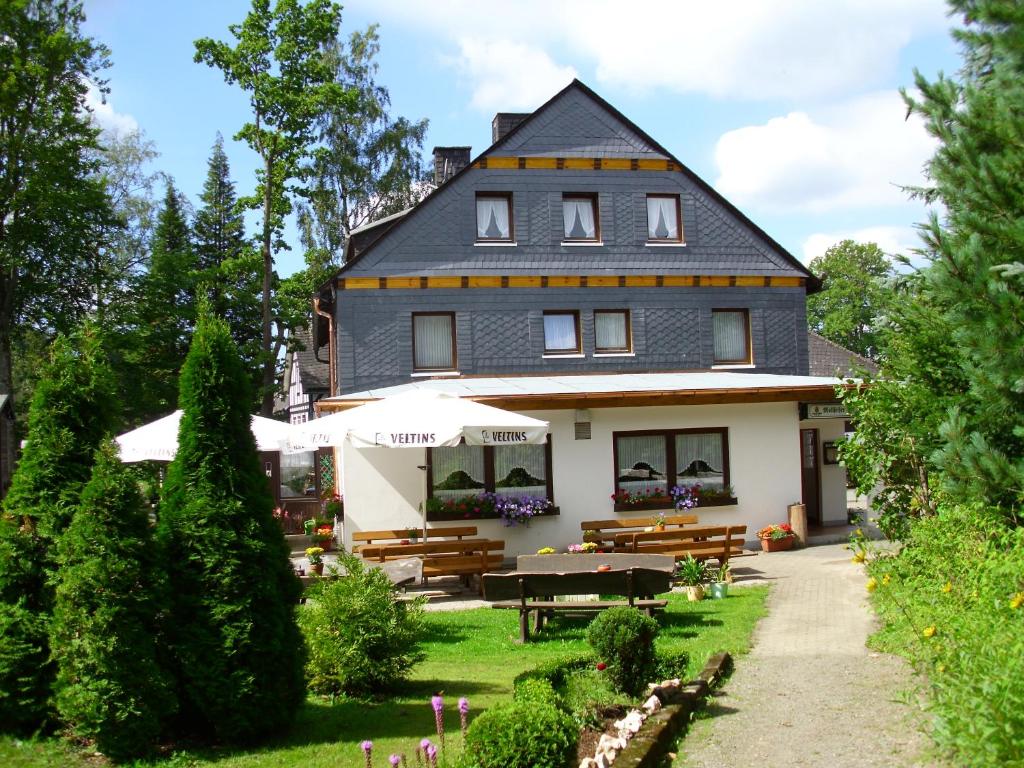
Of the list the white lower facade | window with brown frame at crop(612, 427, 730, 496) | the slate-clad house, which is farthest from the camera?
window with brown frame at crop(612, 427, 730, 496)

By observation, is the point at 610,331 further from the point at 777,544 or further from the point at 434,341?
the point at 777,544

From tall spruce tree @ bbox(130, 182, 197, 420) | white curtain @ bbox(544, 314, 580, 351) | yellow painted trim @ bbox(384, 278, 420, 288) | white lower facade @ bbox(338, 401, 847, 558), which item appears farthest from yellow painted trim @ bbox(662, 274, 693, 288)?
tall spruce tree @ bbox(130, 182, 197, 420)

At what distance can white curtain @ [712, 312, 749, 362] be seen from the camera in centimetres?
2372

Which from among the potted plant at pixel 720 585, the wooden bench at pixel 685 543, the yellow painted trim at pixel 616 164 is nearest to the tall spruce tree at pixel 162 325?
the yellow painted trim at pixel 616 164

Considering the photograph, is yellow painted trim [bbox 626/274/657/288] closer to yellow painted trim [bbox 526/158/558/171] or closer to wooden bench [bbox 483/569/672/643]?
yellow painted trim [bbox 526/158/558/171]

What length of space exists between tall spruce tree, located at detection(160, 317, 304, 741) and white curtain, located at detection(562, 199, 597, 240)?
16.6 meters

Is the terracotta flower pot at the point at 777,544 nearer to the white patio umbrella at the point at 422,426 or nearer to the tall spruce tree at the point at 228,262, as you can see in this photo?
the white patio umbrella at the point at 422,426

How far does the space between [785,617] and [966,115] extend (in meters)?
6.55

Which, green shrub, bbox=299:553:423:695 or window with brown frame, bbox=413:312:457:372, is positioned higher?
window with brown frame, bbox=413:312:457:372

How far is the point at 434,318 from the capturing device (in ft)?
71.9

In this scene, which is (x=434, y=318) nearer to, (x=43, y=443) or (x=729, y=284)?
(x=729, y=284)

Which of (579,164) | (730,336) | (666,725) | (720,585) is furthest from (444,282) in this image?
(666,725)

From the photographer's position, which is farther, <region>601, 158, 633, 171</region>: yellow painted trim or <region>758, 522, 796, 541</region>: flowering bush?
<region>601, 158, 633, 171</region>: yellow painted trim

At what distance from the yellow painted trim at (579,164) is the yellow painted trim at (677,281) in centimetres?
312
